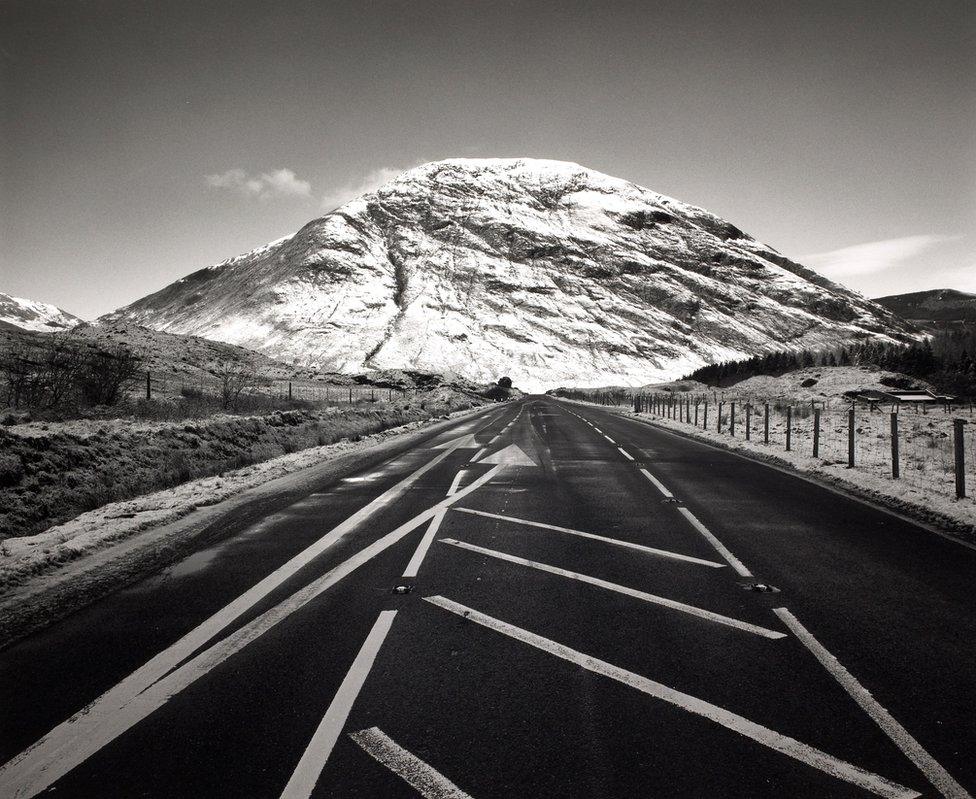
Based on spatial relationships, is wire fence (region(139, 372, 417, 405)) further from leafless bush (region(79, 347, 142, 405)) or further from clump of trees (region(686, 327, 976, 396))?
clump of trees (region(686, 327, 976, 396))

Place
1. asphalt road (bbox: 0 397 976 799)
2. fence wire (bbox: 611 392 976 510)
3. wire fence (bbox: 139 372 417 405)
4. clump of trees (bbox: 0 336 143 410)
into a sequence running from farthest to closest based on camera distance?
wire fence (bbox: 139 372 417 405)
clump of trees (bbox: 0 336 143 410)
fence wire (bbox: 611 392 976 510)
asphalt road (bbox: 0 397 976 799)

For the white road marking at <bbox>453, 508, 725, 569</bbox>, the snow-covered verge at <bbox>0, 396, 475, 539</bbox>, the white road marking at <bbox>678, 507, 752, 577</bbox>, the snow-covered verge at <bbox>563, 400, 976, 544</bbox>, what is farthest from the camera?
the snow-covered verge at <bbox>0, 396, 475, 539</bbox>

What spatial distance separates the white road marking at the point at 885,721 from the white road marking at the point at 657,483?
5633 millimetres

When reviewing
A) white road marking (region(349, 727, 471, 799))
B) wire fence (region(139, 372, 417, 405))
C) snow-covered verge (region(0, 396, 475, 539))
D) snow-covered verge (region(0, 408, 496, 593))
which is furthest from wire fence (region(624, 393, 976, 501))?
wire fence (region(139, 372, 417, 405))

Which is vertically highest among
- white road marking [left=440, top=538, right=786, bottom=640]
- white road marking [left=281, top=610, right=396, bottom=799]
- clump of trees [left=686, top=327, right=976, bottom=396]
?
clump of trees [left=686, top=327, right=976, bottom=396]

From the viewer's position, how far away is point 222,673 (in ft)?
12.0

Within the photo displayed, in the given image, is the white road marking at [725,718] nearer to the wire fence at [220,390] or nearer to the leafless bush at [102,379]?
the leafless bush at [102,379]

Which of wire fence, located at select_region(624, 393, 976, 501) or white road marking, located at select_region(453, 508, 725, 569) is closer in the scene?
white road marking, located at select_region(453, 508, 725, 569)

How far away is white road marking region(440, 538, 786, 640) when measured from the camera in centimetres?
428

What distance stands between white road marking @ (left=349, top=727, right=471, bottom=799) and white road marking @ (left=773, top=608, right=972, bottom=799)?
222cm

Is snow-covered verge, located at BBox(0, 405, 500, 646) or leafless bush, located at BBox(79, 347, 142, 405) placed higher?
leafless bush, located at BBox(79, 347, 142, 405)

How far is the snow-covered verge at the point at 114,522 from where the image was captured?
5793mm

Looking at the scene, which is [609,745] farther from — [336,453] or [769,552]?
[336,453]

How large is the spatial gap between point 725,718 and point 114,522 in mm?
7761
